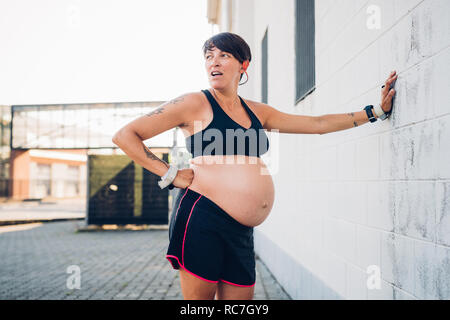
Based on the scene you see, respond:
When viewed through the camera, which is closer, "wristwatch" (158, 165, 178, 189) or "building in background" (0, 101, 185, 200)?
"wristwatch" (158, 165, 178, 189)

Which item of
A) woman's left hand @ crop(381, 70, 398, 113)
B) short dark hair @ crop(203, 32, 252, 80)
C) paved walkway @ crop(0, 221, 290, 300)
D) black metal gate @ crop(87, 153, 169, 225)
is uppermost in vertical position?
short dark hair @ crop(203, 32, 252, 80)

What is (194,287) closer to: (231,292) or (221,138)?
(231,292)

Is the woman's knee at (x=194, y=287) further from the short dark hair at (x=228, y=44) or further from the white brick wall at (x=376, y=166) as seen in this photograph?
the short dark hair at (x=228, y=44)

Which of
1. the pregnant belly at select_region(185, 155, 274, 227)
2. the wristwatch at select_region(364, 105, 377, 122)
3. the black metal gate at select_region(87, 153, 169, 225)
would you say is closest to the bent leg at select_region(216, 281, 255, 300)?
the pregnant belly at select_region(185, 155, 274, 227)

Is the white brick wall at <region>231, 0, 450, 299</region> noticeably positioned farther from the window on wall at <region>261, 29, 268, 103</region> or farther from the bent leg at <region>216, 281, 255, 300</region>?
the window on wall at <region>261, 29, 268, 103</region>

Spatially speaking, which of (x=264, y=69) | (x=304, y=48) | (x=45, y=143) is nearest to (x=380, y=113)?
(x=304, y=48)

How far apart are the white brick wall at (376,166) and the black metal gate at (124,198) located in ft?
26.9

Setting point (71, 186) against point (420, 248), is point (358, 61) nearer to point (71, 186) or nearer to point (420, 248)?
point (420, 248)

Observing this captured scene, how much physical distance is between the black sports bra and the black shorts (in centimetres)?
24

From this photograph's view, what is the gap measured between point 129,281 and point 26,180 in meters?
31.4

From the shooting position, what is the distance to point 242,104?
7.04 feet

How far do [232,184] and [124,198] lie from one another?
10812 mm

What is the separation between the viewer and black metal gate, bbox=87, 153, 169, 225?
12047 mm
